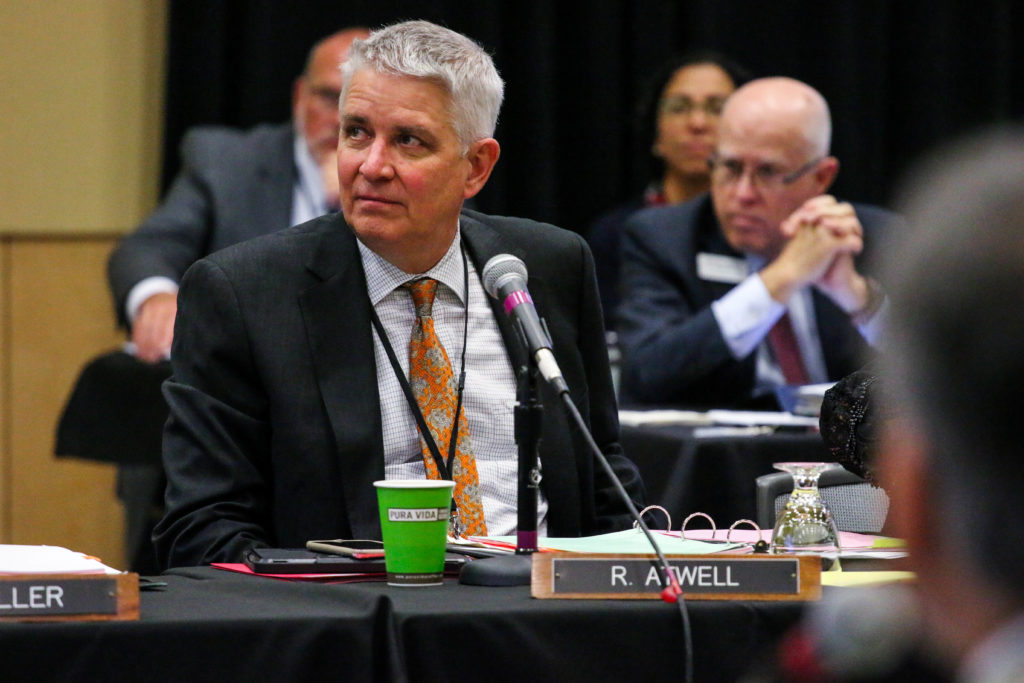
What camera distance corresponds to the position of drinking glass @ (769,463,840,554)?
5.99 ft

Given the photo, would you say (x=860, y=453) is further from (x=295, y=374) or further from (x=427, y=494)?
(x=295, y=374)

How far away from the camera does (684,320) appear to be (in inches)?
157

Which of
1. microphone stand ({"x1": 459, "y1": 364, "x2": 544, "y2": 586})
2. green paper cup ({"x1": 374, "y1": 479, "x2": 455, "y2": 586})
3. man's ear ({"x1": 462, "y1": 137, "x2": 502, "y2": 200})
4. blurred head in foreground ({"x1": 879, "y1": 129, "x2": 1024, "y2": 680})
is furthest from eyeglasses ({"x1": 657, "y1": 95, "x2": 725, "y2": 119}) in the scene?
blurred head in foreground ({"x1": 879, "y1": 129, "x2": 1024, "y2": 680})

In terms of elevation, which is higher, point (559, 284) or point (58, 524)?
point (559, 284)

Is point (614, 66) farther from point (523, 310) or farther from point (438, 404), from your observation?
point (523, 310)

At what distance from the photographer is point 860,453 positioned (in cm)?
186

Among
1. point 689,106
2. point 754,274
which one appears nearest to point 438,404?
point 754,274

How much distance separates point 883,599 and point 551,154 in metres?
4.80

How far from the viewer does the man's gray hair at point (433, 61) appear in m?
2.23

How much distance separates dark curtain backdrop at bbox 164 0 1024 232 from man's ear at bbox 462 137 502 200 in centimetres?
278

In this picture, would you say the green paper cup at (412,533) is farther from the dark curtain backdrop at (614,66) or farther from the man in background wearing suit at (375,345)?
the dark curtain backdrop at (614,66)

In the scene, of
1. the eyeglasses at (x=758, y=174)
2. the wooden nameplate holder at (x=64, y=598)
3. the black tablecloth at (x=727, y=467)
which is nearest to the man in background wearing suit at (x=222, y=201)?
the eyeglasses at (x=758, y=174)

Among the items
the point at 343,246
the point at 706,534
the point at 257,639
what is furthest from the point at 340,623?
the point at 343,246

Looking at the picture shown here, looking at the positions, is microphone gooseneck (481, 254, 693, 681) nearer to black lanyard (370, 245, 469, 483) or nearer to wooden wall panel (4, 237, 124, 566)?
black lanyard (370, 245, 469, 483)
